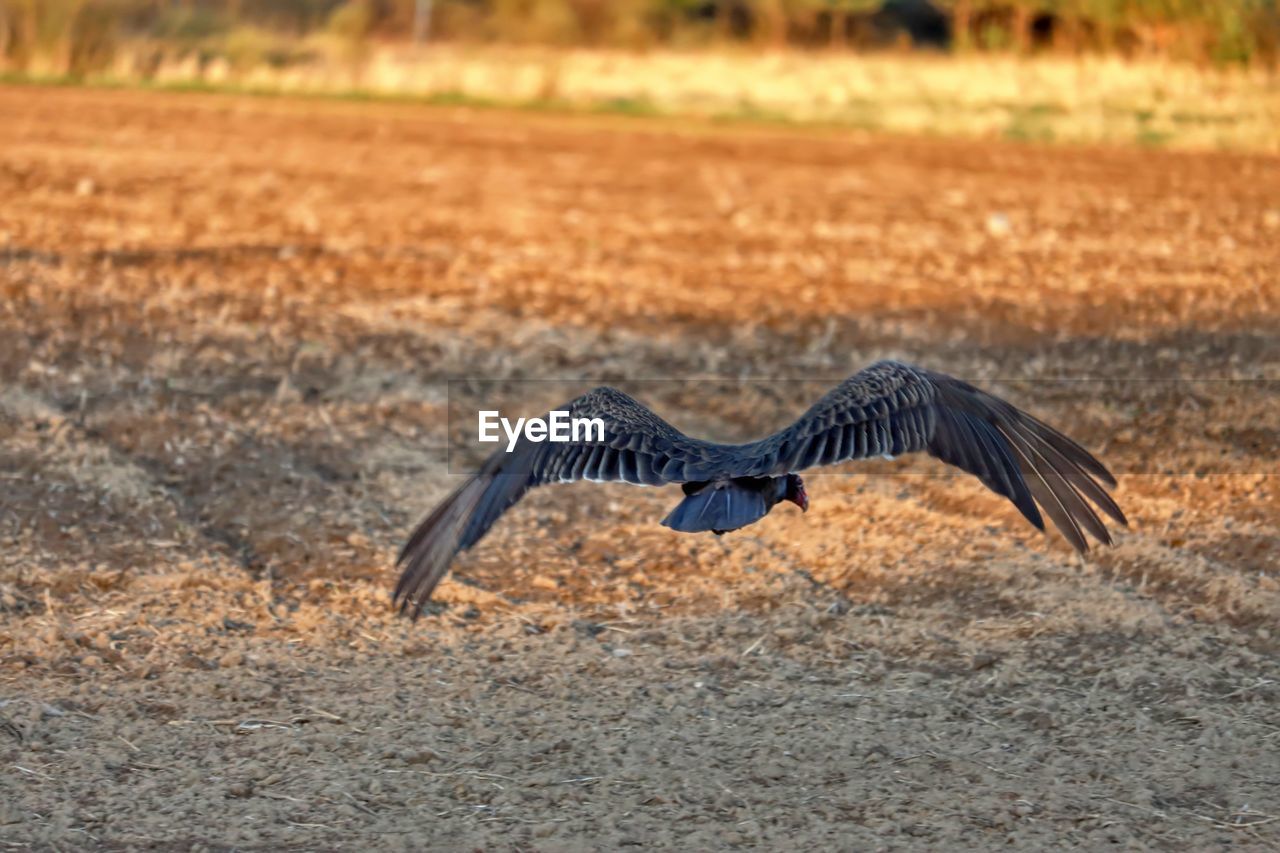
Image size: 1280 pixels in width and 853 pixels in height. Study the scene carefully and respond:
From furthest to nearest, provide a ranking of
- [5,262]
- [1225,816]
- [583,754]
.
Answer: [5,262] < [583,754] < [1225,816]

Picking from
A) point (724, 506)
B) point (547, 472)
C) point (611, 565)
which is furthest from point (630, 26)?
point (724, 506)

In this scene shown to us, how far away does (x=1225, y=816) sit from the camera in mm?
4965

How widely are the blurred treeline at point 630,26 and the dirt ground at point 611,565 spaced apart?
13.1 m

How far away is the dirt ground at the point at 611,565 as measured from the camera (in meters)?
5.13

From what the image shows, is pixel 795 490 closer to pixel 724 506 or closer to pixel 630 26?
pixel 724 506

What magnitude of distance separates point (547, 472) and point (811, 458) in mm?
873

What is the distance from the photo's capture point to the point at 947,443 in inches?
199

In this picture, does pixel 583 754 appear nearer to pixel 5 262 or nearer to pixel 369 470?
pixel 369 470

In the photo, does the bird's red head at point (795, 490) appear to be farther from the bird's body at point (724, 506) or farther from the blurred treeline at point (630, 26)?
the blurred treeline at point (630, 26)

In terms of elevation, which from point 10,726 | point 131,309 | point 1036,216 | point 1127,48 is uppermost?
point 1127,48

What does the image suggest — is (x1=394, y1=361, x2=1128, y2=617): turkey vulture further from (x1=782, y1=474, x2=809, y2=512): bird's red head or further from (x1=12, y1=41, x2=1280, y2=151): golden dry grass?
(x1=12, y1=41, x2=1280, y2=151): golden dry grass

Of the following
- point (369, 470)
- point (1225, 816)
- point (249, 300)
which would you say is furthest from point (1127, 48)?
point (1225, 816)

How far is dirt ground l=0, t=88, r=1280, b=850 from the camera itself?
5.13 meters

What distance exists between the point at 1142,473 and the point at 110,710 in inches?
197
